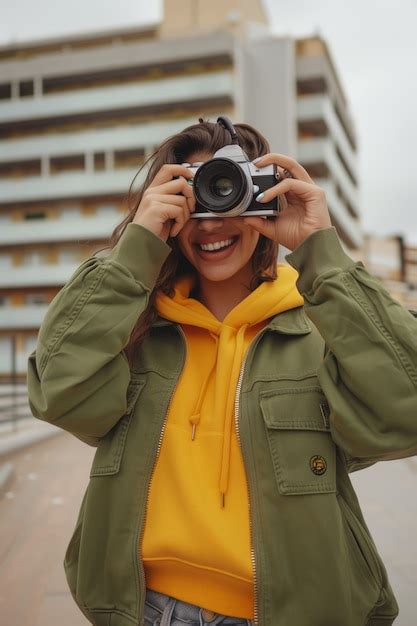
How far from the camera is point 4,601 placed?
7.41ft

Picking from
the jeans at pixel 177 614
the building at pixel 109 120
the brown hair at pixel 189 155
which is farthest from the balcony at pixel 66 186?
the jeans at pixel 177 614

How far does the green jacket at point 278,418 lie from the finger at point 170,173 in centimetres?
14

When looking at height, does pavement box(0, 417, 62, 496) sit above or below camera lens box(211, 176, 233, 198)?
below

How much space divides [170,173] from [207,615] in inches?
32.5

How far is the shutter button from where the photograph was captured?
3.27 ft

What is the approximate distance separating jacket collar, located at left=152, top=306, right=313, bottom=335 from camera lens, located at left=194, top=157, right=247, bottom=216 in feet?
0.73

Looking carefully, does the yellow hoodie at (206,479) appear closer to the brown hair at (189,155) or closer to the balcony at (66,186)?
the brown hair at (189,155)

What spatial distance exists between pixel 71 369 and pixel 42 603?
1610mm

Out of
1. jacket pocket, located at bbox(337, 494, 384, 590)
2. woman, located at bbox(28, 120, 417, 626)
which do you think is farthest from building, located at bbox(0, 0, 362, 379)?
jacket pocket, located at bbox(337, 494, 384, 590)

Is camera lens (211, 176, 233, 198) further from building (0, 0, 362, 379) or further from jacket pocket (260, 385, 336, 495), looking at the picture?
building (0, 0, 362, 379)

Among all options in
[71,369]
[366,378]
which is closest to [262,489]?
[366,378]

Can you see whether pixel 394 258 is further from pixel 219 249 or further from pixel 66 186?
pixel 219 249

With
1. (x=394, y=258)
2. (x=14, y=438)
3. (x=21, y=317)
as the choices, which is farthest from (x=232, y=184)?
(x=394, y=258)

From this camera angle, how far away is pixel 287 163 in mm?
1188
